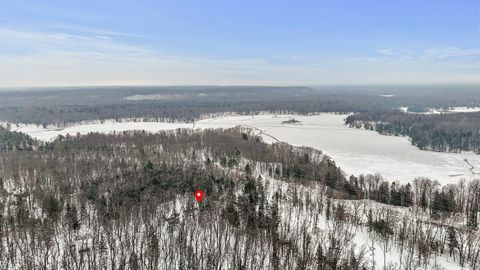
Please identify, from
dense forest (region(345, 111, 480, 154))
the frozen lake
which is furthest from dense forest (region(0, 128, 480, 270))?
dense forest (region(345, 111, 480, 154))

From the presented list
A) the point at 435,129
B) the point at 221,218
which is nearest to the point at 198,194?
the point at 221,218

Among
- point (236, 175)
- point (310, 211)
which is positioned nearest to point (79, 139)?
point (236, 175)

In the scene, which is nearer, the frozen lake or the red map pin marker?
the red map pin marker

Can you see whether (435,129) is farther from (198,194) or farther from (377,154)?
(198,194)

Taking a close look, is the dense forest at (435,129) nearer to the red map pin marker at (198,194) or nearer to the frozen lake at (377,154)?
the frozen lake at (377,154)

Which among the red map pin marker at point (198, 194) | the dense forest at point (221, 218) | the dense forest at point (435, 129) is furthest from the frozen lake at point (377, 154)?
the red map pin marker at point (198, 194)

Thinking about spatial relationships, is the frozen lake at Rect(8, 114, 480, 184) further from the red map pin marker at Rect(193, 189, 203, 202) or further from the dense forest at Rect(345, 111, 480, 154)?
the red map pin marker at Rect(193, 189, 203, 202)
